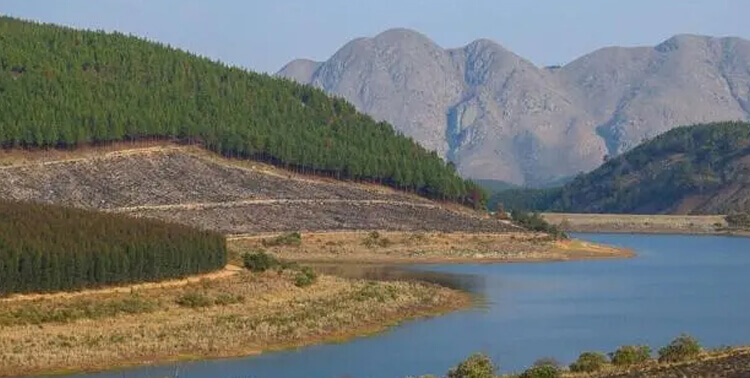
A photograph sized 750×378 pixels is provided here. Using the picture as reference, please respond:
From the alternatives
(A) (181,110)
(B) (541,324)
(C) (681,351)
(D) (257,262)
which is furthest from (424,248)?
(C) (681,351)

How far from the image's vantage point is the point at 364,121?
18925 centimetres

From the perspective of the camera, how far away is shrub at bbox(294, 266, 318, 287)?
80125 mm

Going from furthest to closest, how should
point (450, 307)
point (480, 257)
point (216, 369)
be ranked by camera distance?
point (480, 257)
point (450, 307)
point (216, 369)

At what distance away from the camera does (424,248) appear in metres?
129

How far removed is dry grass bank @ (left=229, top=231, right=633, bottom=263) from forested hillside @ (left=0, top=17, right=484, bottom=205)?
2431cm

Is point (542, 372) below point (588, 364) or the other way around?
A: the other way around

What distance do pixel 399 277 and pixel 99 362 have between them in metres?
46.7

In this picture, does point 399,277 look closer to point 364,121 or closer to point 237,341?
point 237,341

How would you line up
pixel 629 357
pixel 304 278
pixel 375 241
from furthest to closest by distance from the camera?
pixel 375 241, pixel 304 278, pixel 629 357

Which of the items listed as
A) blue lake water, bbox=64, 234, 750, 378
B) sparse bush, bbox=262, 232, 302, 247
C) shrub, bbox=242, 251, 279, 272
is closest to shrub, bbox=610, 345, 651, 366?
blue lake water, bbox=64, 234, 750, 378

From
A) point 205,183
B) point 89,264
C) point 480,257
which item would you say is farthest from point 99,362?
point 205,183

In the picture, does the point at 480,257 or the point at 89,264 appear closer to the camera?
the point at 89,264

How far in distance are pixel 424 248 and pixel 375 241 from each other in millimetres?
4659

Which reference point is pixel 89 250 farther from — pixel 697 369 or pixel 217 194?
pixel 217 194
